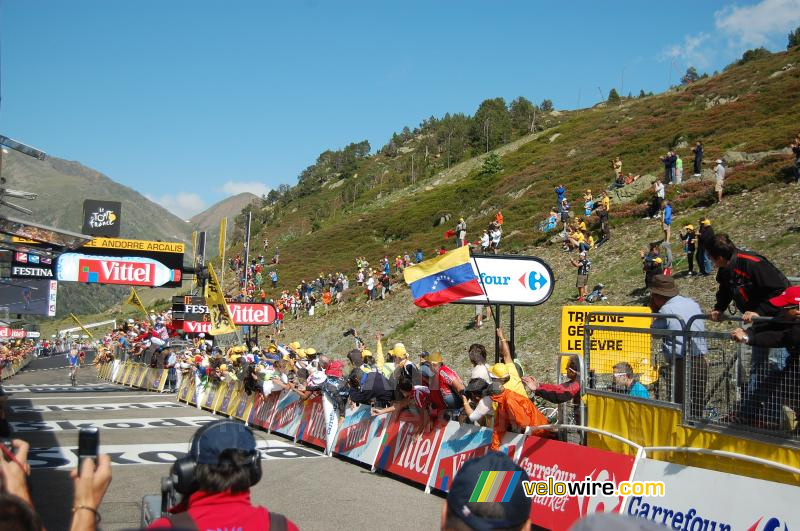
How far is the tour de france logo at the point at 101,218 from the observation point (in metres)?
33.3

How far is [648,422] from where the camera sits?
784cm

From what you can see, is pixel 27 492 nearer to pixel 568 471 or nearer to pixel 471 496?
pixel 471 496

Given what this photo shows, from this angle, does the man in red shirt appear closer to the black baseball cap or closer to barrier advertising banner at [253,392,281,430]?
barrier advertising banner at [253,392,281,430]

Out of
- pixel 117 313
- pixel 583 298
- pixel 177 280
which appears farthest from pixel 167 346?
pixel 117 313

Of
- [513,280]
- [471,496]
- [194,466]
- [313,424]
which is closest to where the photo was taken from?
[471,496]

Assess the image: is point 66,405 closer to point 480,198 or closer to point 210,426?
point 210,426

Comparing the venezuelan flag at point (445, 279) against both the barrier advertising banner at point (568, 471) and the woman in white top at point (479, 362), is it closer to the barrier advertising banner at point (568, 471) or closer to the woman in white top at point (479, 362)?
the woman in white top at point (479, 362)

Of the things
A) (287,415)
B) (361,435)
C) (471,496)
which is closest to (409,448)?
(361,435)

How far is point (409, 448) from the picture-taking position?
11148mm

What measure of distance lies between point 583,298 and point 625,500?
733 inches

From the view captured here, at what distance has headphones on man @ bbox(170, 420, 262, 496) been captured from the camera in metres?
3.27

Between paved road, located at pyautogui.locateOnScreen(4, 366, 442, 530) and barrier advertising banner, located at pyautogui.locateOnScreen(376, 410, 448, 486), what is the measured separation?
22cm

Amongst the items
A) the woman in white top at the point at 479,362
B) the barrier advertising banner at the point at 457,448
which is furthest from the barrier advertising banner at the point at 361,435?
the woman in white top at the point at 479,362

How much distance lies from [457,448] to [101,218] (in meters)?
27.5
